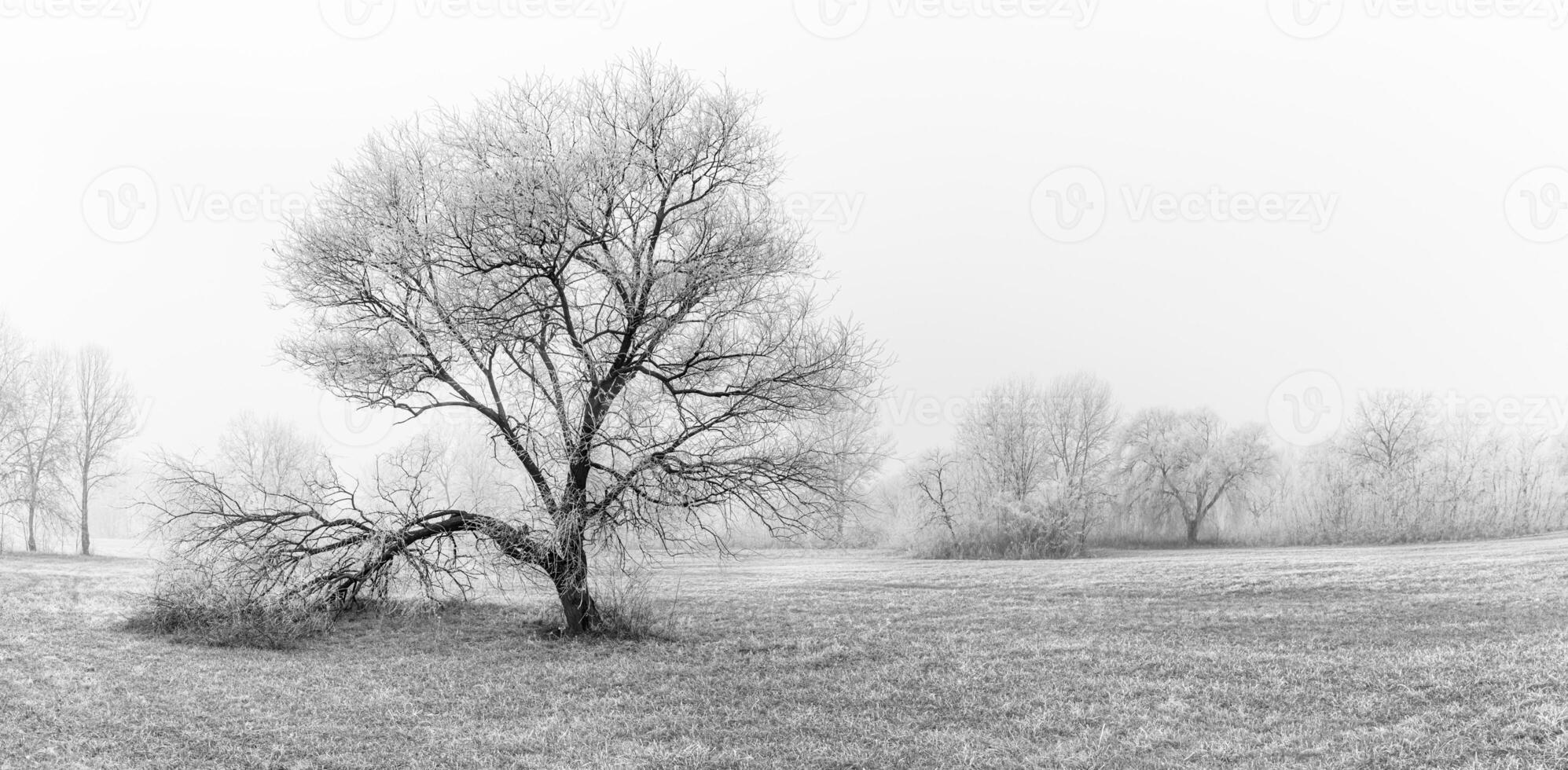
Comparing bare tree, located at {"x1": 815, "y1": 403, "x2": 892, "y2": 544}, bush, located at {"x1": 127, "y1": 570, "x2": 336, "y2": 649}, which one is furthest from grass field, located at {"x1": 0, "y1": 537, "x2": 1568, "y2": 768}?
bare tree, located at {"x1": 815, "y1": 403, "x2": 892, "y2": 544}

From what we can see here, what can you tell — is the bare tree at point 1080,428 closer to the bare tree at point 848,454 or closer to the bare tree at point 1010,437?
the bare tree at point 1010,437

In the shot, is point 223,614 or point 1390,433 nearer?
point 223,614

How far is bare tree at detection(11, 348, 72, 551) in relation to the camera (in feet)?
143

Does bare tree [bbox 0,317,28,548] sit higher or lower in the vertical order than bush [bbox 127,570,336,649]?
higher

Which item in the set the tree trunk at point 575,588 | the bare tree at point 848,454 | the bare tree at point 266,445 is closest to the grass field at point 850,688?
the tree trunk at point 575,588

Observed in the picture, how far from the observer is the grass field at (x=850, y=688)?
28.9ft

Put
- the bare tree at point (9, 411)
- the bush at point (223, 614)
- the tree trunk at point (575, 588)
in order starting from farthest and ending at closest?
the bare tree at point (9, 411), the bush at point (223, 614), the tree trunk at point (575, 588)

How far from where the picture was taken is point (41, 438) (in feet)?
146

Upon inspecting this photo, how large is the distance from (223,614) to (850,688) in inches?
475

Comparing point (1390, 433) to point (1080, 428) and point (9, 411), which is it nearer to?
point (1080, 428)

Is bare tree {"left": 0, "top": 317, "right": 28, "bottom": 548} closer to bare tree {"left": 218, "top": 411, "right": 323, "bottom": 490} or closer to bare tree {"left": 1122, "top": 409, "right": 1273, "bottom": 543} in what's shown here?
bare tree {"left": 218, "top": 411, "right": 323, "bottom": 490}

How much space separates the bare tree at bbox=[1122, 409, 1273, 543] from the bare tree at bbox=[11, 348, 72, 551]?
63.1 meters

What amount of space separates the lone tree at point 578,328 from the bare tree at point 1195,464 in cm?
4545

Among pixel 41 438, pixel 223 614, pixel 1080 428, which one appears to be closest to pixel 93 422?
pixel 41 438
